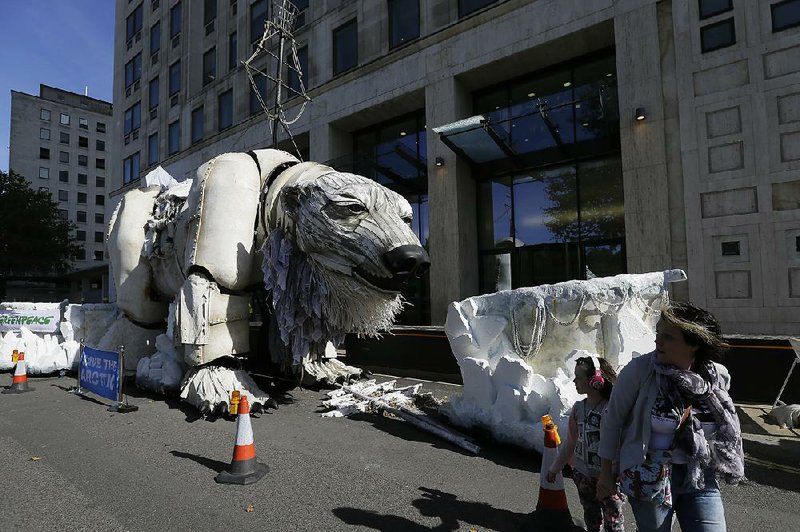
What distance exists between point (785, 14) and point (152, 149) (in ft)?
84.4

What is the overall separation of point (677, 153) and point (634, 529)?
8.57 m

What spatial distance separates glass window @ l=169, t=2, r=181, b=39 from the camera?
22.9 m

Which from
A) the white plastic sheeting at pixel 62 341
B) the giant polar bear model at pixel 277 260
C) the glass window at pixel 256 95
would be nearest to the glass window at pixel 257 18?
the glass window at pixel 256 95

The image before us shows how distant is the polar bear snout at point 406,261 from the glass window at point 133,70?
92.6 feet

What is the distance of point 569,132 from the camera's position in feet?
35.0

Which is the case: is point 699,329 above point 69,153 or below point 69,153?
below

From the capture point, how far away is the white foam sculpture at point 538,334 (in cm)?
404

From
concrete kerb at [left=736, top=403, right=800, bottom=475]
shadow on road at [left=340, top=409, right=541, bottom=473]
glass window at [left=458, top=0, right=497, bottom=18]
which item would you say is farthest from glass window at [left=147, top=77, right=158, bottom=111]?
concrete kerb at [left=736, top=403, right=800, bottom=475]

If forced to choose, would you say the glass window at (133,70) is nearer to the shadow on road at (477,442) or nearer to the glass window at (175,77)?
the glass window at (175,77)

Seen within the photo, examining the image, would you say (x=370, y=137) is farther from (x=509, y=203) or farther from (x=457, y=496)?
(x=457, y=496)

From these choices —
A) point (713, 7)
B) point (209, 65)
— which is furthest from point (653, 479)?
point (209, 65)

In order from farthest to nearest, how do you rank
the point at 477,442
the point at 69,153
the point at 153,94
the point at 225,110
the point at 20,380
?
the point at 69,153 < the point at 153,94 < the point at 225,110 < the point at 20,380 < the point at 477,442

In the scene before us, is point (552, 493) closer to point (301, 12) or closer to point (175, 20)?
point (301, 12)

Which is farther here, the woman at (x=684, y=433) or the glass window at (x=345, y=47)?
the glass window at (x=345, y=47)
